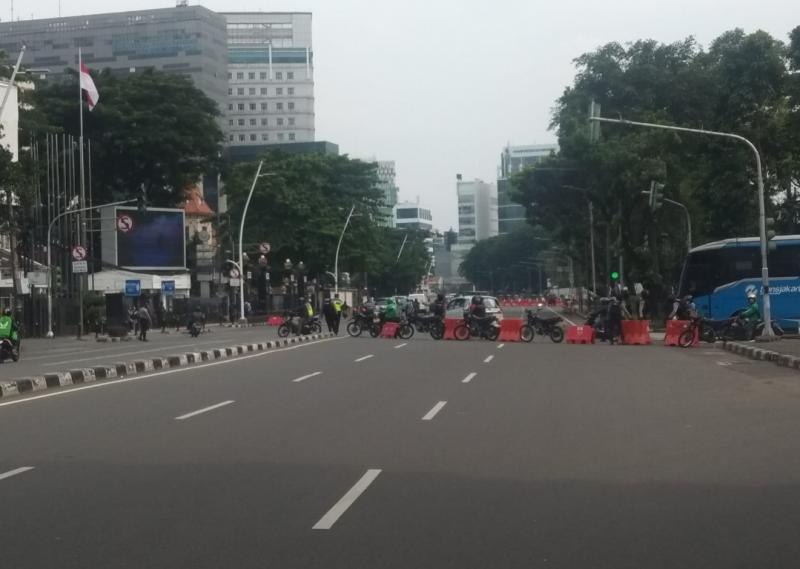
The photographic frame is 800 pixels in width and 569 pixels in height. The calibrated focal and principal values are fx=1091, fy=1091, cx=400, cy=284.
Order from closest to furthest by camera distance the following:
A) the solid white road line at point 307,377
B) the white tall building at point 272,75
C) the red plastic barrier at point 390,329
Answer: the solid white road line at point 307,377 → the red plastic barrier at point 390,329 → the white tall building at point 272,75

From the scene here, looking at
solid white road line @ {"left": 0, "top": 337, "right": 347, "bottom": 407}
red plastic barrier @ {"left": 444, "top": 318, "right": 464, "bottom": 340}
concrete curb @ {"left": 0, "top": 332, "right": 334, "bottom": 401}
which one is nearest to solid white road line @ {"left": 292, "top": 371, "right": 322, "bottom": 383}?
solid white road line @ {"left": 0, "top": 337, "right": 347, "bottom": 407}

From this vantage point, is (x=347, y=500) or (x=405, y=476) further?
(x=405, y=476)

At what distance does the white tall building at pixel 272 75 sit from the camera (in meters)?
142

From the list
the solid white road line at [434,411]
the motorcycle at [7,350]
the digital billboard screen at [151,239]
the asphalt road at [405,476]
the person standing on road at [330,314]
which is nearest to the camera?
the asphalt road at [405,476]

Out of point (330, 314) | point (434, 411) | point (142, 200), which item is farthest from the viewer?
point (142, 200)

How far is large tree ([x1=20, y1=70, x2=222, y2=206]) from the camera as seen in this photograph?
63.4 m

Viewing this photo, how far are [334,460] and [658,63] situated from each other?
173ft

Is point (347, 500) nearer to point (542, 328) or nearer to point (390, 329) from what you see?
point (542, 328)

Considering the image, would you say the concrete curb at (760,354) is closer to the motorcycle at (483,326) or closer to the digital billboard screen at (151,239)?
the motorcycle at (483,326)

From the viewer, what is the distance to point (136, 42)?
114 m

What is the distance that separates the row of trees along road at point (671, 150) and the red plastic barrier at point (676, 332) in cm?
1154

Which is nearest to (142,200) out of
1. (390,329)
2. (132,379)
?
(390,329)

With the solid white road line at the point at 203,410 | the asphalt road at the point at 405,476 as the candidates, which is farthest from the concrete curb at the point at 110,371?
the solid white road line at the point at 203,410

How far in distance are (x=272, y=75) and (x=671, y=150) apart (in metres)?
99.2
